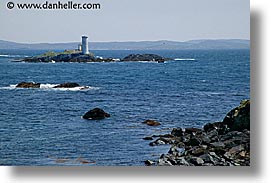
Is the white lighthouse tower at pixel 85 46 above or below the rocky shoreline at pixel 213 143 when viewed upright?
above

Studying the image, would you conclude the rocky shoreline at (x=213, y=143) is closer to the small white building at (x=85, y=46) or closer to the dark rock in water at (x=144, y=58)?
the dark rock in water at (x=144, y=58)

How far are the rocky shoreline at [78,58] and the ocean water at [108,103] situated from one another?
0.13ft

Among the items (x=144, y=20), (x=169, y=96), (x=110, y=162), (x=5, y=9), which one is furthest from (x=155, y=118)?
(x=5, y=9)

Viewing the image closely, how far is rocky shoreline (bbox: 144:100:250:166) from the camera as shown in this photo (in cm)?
496

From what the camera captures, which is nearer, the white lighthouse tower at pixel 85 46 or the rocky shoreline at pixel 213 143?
the rocky shoreline at pixel 213 143

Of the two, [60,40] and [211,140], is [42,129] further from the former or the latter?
[211,140]

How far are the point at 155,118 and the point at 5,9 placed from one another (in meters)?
1.60

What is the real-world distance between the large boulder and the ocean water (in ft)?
0.20

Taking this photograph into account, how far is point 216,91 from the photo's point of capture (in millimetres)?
5133

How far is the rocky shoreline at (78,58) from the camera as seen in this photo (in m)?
5.16

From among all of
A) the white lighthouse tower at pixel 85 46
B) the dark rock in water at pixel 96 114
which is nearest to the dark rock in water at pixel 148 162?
the dark rock in water at pixel 96 114

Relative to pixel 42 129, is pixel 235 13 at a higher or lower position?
higher

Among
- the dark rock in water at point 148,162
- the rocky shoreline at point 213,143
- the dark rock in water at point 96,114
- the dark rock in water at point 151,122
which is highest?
the dark rock in water at point 96,114

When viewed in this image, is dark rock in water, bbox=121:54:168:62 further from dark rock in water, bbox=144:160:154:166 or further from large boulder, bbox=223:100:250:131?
dark rock in water, bbox=144:160:154:166
